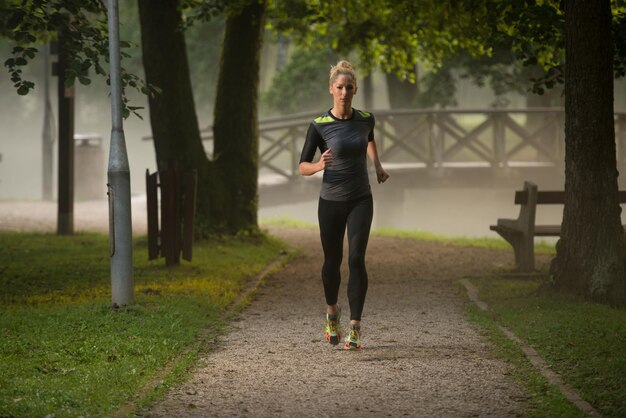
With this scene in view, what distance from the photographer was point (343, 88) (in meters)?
8.32

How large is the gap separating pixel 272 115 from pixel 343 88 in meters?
37.6

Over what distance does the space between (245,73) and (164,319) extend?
869 centimetres

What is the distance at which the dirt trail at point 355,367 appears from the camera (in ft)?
22.5

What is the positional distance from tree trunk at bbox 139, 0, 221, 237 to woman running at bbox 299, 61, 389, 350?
25.7 ft

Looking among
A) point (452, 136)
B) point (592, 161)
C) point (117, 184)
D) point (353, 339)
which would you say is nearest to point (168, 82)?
point (117, 184)

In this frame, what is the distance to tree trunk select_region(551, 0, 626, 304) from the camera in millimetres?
11078

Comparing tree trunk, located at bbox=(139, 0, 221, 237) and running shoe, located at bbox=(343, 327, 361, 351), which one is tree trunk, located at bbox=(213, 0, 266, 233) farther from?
running shoe, located at bbox=(343, 327, 361, 351)

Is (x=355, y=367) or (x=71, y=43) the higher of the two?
(x=71, y=43)

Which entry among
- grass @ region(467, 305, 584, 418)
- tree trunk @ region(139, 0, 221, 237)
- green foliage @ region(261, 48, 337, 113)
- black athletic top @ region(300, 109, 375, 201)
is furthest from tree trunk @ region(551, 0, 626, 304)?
green foliage @ region(261, 48, 337, 113)

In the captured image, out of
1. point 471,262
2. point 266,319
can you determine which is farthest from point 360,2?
point 266,319

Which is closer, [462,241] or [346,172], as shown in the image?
[346,172]

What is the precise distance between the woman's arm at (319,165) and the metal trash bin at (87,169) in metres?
20.4

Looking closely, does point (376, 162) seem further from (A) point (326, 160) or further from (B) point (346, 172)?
(A) point (326, 160)

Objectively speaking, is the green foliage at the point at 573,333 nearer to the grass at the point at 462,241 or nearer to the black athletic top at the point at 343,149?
the black athletic top at the point at 343,149
